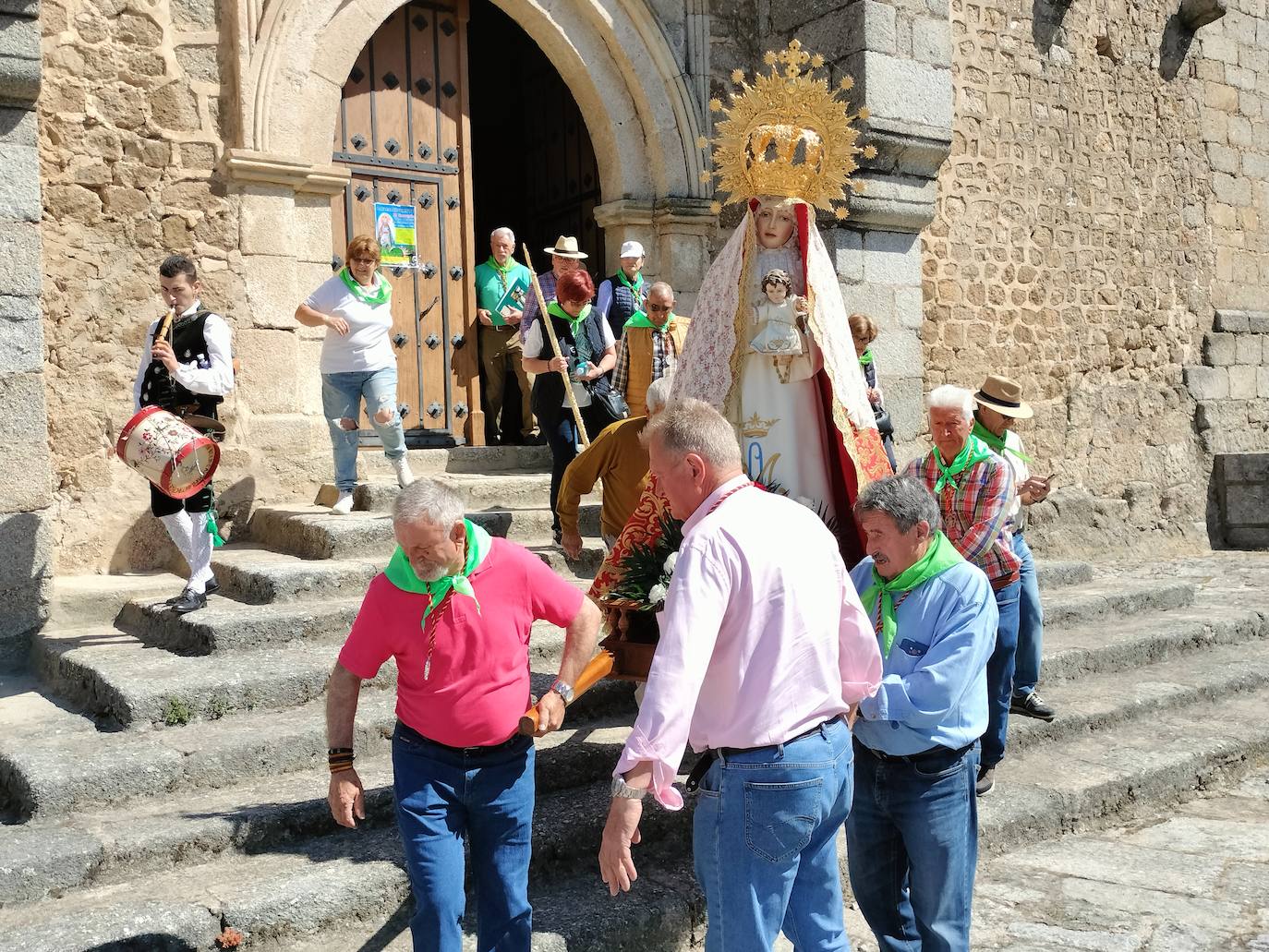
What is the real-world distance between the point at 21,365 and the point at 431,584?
10.7 feet

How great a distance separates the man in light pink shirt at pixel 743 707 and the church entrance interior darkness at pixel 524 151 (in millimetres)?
6055

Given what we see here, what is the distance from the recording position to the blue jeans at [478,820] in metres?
2.94

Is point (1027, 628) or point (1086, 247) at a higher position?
point (1086, 247)

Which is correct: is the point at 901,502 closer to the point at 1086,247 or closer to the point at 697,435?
the point at 697,435

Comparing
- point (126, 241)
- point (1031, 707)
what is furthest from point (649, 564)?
point (126, 241)

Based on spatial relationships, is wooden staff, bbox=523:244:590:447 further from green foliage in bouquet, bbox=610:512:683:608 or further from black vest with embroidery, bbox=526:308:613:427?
green foliage in bouquet, bbox=610:512:683:608

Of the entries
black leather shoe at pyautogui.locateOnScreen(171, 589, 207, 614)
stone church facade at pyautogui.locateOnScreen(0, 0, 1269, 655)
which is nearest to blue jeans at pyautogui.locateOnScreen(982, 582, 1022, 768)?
black leather shoe at pyautogui.locateOnScreen(171, 589, 207, 614)

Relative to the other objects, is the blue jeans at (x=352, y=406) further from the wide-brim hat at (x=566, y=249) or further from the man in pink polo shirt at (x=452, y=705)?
the man in pink polo shirt at (x=452, y=705)

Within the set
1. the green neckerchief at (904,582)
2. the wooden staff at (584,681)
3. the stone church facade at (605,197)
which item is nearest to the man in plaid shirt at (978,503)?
the green neckerchief at (904,582)

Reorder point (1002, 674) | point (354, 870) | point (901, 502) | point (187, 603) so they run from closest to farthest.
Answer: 1. point (901, 502)
2. point (354, 870)
3. point (1002, 674)
4. point (187, 603)

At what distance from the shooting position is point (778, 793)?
8.33ft

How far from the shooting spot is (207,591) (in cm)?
547

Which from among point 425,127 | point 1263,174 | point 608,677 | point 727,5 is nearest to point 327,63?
point 425,127

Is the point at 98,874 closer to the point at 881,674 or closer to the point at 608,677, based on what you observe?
the point at 608,677
